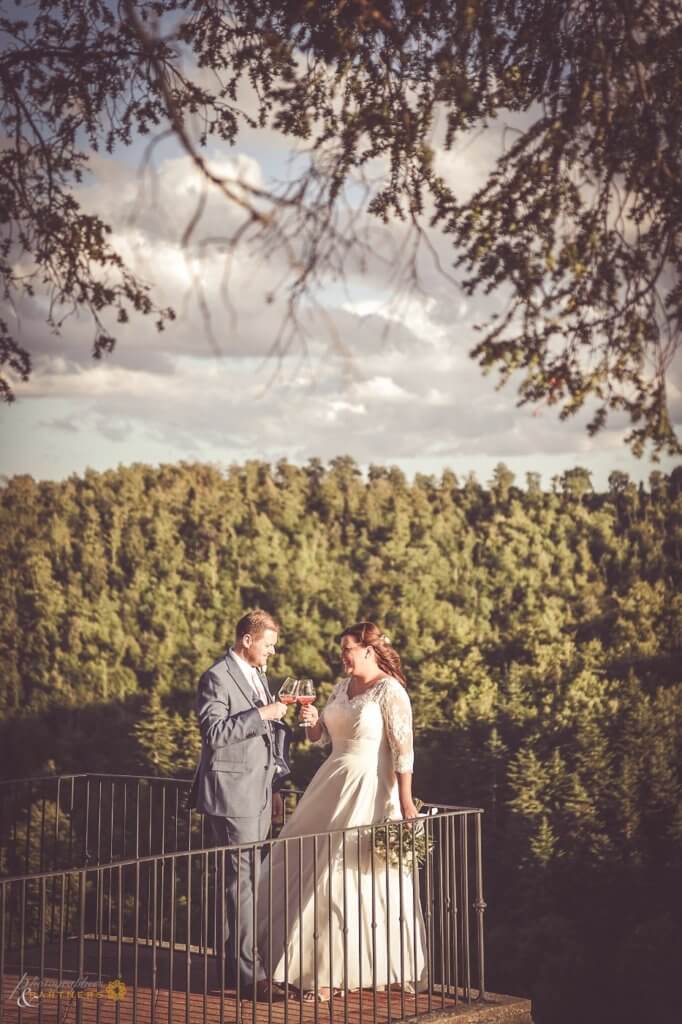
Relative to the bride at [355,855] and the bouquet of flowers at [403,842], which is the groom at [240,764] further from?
the bouquet of flowers at [403,842]

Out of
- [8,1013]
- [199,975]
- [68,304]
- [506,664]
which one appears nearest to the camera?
[8,1013]

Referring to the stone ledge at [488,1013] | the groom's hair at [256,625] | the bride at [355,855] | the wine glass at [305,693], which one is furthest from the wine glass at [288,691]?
the stone ledge at [488,1013]

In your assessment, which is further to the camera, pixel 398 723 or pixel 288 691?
pixel 398 723

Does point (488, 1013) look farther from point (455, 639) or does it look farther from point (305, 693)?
point (455, 639)

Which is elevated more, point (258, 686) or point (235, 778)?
point (258, 686)

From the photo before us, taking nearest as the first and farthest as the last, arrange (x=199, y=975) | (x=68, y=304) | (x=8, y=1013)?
(x=8, y=1013), (x=199, y=975), (x=68, y=304)

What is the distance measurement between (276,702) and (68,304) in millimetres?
3359

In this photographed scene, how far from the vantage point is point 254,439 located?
21.1 meters

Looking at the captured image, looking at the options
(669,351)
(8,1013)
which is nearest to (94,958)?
(8,1013)

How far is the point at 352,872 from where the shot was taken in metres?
6.19

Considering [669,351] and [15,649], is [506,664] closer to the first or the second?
[15,649]

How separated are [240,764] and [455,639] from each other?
15.2 m

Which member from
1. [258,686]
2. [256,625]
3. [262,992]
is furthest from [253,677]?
[262,992]

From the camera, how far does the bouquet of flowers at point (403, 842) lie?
19.7ft
